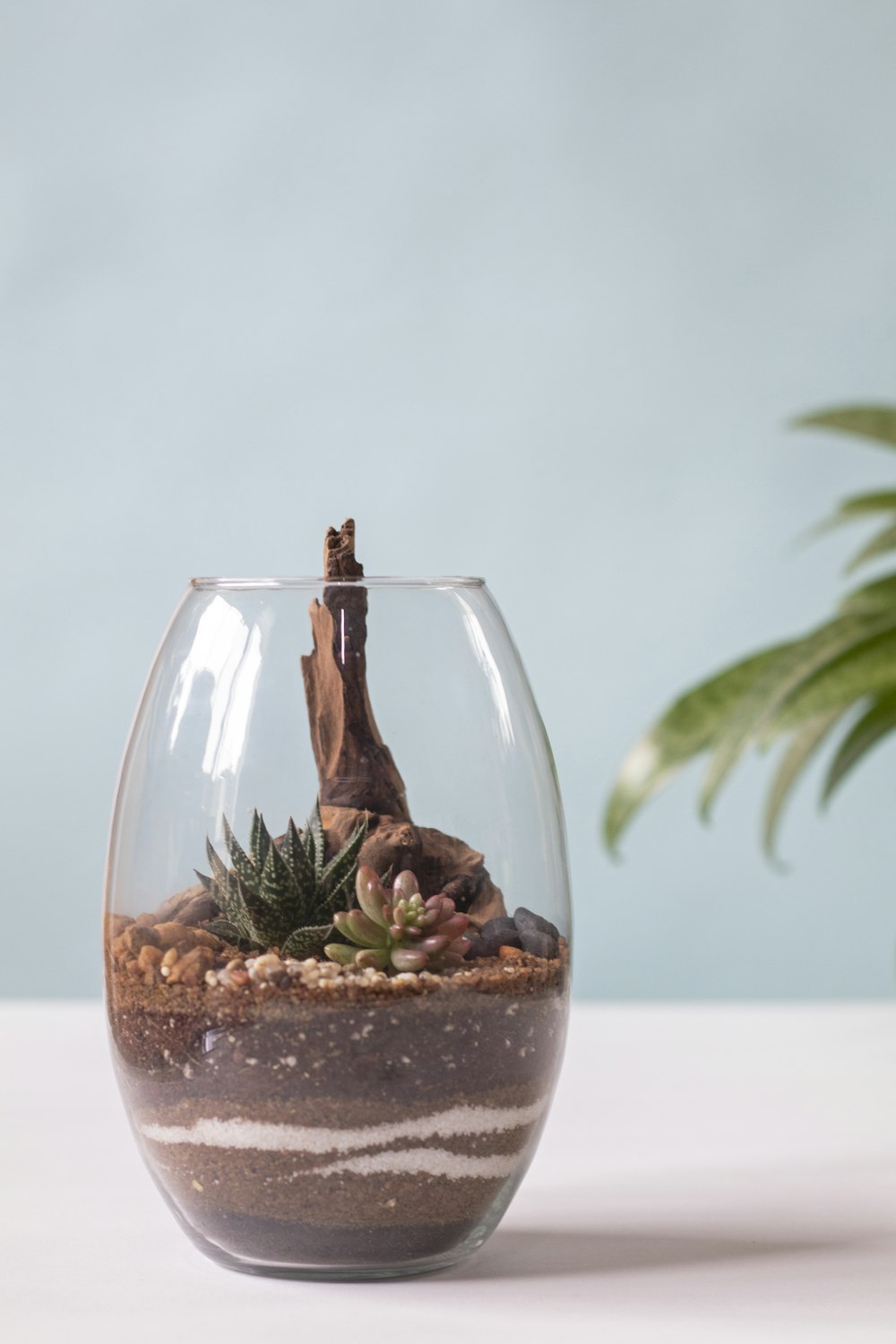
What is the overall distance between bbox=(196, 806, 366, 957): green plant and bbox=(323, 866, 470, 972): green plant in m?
0.01

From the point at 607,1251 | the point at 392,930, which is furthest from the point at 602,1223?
the point at 392,930

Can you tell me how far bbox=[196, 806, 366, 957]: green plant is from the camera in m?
0.98

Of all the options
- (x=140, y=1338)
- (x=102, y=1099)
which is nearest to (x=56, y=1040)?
(x=102, y=1099)

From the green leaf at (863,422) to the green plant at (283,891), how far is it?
0.47 m

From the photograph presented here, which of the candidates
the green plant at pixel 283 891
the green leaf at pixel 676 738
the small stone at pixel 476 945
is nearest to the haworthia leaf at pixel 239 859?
the green plant at pixel 283 891

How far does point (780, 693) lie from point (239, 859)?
492 millimetres

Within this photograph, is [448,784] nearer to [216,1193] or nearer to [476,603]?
[476,603]

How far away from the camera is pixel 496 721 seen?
1049 millimetres

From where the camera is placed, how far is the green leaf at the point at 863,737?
0.62 metres

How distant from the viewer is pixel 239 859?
0.99 m

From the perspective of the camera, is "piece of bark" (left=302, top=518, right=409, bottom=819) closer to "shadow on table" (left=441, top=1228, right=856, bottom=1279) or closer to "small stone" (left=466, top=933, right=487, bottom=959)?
"small stone" (left=466, top=933, right=487, bottom=959)

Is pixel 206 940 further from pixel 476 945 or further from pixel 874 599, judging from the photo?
pixel 874 599

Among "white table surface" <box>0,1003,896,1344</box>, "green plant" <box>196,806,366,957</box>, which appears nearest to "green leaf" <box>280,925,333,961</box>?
"green plant" <box>196,806,366,957</box>

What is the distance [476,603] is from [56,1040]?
994 mm
